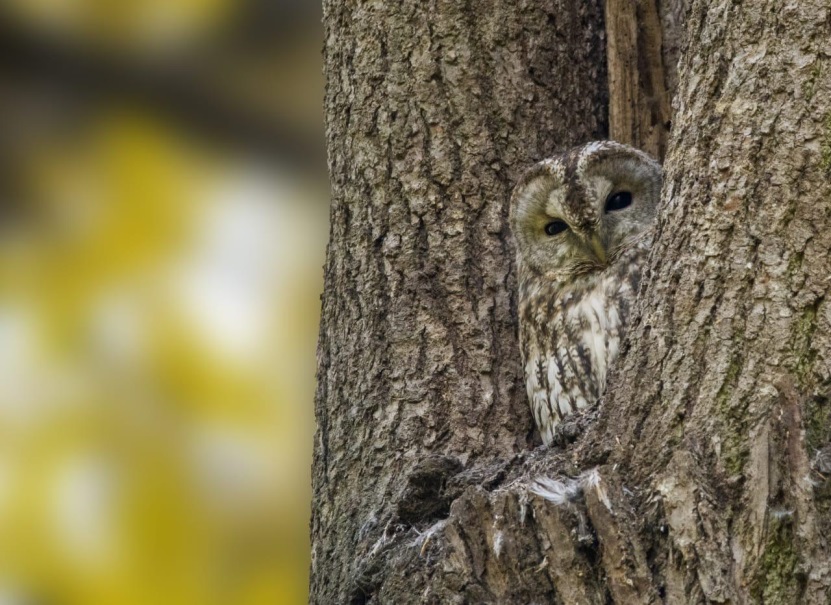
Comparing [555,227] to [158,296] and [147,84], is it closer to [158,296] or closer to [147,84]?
[158,296]

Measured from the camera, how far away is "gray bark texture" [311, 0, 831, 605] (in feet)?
6.01

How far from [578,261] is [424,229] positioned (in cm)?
47

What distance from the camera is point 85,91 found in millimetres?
4332

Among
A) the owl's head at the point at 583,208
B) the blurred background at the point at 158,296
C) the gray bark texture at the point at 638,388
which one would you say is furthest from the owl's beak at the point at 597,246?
the blurred background at the point at 158,296

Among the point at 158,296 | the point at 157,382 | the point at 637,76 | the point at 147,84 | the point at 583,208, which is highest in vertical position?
the point at 147,84

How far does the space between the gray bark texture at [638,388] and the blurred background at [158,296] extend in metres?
1.06

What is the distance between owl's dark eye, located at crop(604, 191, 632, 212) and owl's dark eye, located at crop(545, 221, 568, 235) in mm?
118

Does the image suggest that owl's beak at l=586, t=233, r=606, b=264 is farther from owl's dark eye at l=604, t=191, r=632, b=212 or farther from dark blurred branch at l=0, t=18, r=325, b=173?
dark blurred branch at l=0, t=18, r=325, b=173

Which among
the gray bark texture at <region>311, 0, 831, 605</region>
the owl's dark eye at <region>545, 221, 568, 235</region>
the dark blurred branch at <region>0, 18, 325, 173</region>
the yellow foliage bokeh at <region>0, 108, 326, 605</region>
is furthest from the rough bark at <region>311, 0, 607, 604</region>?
the dark blurred branch at <region>0, 18, 325, 173</region>

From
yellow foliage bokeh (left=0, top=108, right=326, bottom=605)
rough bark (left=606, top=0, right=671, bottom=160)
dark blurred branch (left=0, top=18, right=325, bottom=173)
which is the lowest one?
yellow foliage bokeh (left=0, top=108, right=326, bottom=605)

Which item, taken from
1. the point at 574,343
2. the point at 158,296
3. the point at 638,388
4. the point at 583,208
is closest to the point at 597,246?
the point at 583,208

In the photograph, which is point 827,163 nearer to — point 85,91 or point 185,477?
point 185,477

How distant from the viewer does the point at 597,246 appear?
2936mm

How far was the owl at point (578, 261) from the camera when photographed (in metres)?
2.82
